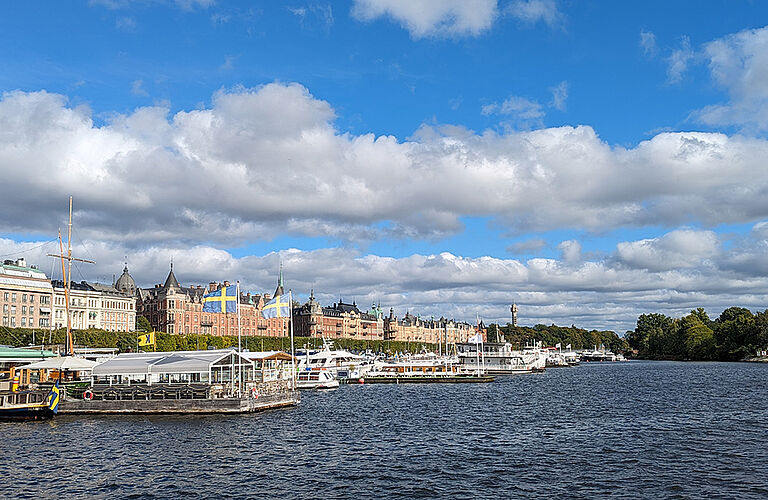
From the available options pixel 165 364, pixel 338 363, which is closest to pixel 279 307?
pixel 165 364

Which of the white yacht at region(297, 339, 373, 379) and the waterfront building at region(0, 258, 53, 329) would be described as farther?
the waterfront building at region(0, 258, 53, 329)

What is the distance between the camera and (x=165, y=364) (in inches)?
2950

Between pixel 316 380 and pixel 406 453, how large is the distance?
7057cm

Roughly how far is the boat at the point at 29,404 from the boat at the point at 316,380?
50.2m

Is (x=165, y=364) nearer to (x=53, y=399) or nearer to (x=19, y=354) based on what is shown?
(x=53, y=399)

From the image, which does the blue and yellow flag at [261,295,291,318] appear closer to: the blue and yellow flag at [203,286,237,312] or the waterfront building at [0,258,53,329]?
the blue and yellow flag at [203,286,237,312]

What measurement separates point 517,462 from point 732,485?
39.2 feet

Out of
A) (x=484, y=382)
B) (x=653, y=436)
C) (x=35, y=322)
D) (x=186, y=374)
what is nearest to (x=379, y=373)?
(x=484, y=382)

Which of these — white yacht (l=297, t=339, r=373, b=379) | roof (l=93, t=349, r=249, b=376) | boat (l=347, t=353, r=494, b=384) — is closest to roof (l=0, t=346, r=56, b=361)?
roof (l=93, t=349, r=249, b=376)

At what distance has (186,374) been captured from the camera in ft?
255

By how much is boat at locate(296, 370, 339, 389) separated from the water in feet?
120

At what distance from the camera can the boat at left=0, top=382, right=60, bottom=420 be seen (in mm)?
65625

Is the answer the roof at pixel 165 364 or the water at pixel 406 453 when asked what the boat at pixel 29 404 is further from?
the roof at pixel 165 364

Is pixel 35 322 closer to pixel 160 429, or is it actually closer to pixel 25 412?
pixel 25 412
